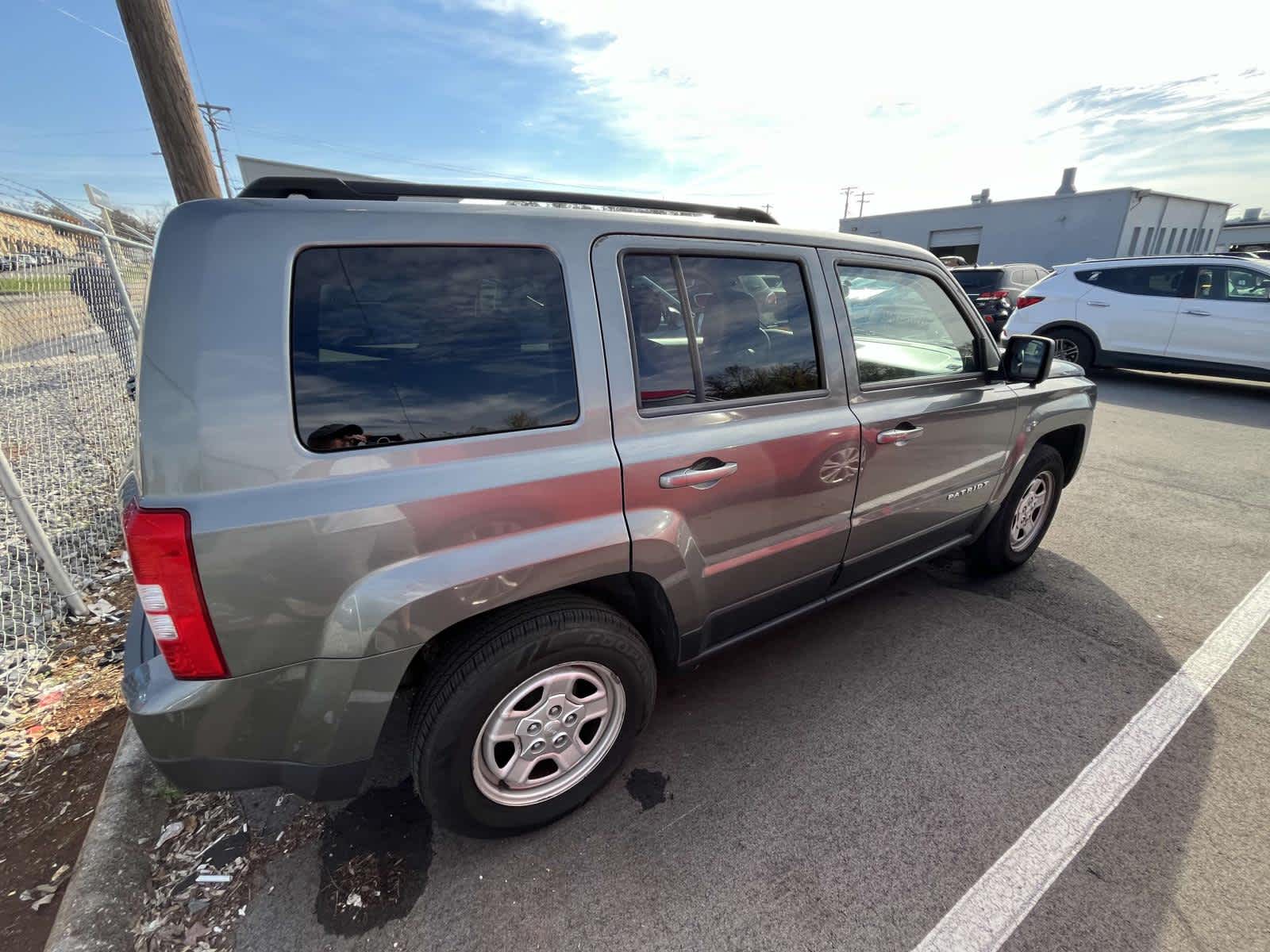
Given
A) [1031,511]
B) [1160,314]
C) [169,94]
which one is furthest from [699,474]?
[1160,314]

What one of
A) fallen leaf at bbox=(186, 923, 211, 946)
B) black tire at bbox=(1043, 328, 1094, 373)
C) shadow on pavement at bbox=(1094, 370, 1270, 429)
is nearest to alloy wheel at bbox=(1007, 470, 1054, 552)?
fallen leaf at bbox=(186, 923, 211, 946)

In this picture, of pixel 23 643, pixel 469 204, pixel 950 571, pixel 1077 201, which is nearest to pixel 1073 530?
pixel 950 571

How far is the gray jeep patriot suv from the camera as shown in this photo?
1.34 meters

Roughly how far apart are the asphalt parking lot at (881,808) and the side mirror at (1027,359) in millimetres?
1274

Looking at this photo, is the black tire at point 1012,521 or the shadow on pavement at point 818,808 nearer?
the shadow on pavement at point 818,808

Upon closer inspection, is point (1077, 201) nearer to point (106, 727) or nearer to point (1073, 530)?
point (1073, 530)

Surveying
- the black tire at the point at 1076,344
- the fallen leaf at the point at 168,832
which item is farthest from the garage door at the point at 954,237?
the fallen leaf at the point at 168,832

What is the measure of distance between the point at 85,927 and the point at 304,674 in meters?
1.05

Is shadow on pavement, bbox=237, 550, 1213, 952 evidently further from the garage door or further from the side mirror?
the garage door

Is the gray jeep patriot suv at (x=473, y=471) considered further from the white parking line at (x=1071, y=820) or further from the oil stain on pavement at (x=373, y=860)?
the white parking line at (x=1071, y=820)

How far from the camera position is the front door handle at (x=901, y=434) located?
2.47 metres

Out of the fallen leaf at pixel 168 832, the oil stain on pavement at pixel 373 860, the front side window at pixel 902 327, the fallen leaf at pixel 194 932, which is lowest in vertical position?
the oil stain on pavement at pixel 373 860

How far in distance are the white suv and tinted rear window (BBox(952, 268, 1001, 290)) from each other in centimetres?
187

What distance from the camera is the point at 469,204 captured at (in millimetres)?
1655
